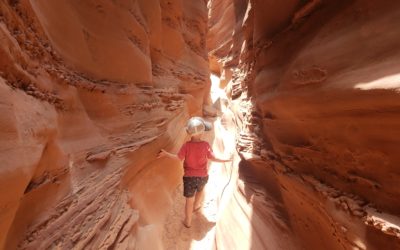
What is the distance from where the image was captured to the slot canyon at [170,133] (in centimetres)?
115

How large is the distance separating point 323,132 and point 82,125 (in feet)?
6.24

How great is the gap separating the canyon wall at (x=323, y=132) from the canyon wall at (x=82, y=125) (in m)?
1.20

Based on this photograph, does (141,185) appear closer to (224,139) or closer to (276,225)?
(276,225)

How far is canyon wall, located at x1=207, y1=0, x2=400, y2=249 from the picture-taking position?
3.60 ft

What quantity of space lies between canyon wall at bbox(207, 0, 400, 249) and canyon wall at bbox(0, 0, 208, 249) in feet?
3.94

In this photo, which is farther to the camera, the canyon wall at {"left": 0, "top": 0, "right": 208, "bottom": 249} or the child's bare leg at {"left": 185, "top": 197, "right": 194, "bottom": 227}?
the child's bare leg at {"left": 185, "top": 197, "right": 194, "bottom": 227}

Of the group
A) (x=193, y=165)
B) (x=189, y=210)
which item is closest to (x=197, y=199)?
(x=189, y=210)

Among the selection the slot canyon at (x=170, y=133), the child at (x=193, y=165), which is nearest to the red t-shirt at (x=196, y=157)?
the child at (x=193, y=165)

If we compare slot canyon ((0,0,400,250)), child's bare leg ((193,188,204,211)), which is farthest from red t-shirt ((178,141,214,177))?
slot canyon ((0,0,400,250))

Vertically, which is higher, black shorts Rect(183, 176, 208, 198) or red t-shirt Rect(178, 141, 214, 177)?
red t-shirt Rect(178, 141, 214, 177)

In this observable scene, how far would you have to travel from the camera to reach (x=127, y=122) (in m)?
2.64

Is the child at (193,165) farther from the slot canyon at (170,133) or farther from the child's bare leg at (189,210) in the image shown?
the slot canyon at (170,133)

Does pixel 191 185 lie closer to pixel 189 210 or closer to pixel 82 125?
pixel 189 210

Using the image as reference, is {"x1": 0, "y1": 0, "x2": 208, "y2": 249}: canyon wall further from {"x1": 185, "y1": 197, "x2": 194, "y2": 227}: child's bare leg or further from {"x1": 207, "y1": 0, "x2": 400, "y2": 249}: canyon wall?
{"x1": 207, "y1": 0, "x2": 400, "y2": 249}: canyon wall
